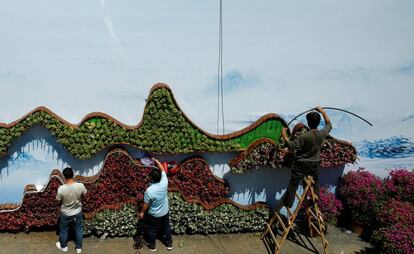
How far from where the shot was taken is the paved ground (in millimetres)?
7508

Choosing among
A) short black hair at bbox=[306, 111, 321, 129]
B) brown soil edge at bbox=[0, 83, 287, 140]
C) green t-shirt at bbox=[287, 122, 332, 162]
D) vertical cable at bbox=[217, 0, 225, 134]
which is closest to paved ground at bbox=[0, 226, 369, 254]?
green t-shirt at bbox=[287, 122, 332, 162]

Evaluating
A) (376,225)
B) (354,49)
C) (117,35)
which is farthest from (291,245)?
(117,35)

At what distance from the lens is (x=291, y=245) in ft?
26.7

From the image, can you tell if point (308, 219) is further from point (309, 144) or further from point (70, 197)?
point (70, 197)

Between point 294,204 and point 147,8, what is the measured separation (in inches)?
189

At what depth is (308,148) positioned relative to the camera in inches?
289

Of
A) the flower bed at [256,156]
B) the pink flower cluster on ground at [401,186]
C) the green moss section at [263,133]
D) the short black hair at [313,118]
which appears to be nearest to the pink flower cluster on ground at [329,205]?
the pink flower cluster on ground at [401,186]

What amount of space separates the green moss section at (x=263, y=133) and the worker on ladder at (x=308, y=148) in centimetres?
34

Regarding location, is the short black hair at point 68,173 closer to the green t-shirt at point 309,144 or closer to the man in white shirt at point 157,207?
the man in white shirt at point 157,207

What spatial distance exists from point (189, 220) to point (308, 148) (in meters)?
2.61

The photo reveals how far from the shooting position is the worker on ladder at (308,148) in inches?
284

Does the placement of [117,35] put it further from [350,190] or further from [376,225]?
[376,225]

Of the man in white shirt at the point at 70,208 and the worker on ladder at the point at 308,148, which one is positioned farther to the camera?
the worker on ladder at the point at 308,148

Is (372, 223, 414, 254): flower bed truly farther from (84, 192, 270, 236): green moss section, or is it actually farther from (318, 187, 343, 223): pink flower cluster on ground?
(84, 192, 270, 236): green moss section
